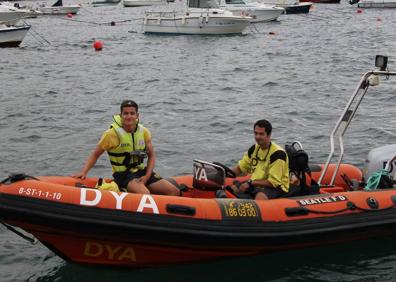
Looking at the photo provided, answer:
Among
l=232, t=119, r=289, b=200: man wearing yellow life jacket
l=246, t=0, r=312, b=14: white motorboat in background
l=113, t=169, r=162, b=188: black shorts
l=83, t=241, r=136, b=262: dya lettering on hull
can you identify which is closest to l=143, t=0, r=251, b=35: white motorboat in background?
l=246, t=0, r=312, b=14: white motorboat in background

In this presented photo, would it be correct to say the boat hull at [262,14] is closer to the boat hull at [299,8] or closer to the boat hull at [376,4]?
the boat hull at [299,8]

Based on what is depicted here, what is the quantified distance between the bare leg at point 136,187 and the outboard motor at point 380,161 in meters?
2.75

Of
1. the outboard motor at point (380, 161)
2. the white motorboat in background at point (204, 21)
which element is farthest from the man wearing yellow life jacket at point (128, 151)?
the white motorboat in background at point (204, 21)

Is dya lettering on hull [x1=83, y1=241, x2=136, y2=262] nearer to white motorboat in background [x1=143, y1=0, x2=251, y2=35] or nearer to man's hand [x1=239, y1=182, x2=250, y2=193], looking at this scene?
man's hand [x1=239, y1=182, x2=250, y2=193]

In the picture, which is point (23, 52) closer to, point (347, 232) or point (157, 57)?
point (157, 57)

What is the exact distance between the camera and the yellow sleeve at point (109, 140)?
657cm

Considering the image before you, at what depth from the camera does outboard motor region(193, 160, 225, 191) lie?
273 inches

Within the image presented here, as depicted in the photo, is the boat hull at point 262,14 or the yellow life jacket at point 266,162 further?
the boat hull at point 262,14

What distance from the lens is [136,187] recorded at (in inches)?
258

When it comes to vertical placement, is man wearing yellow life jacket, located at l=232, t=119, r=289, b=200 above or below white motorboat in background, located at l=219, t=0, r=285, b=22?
below

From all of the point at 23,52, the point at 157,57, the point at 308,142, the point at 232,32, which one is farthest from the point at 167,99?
the point at 232,32

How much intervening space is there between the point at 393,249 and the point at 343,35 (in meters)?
22.7

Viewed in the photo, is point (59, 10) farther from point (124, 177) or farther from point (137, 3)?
point (124, 177)

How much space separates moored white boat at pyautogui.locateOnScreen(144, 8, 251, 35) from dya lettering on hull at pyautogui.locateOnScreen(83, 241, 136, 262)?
22726 mm
